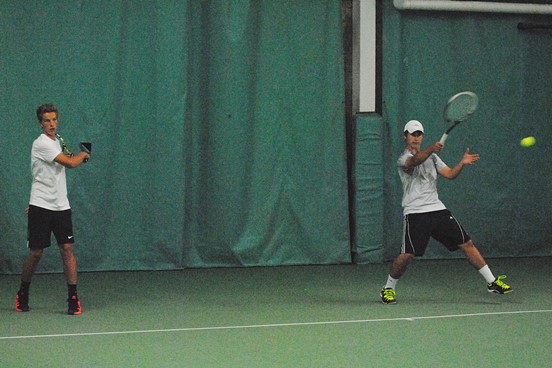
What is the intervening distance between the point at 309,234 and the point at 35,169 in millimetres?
4087

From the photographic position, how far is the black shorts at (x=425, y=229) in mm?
8414

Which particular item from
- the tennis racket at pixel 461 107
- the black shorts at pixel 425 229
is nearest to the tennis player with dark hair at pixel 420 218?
the black shorts at pixel 425 229

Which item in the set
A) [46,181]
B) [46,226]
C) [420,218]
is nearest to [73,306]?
[46,226]

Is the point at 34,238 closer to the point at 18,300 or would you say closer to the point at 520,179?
the point at 18,300

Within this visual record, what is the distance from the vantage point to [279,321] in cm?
758

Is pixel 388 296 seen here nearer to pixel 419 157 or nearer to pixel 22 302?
pixel 419 157

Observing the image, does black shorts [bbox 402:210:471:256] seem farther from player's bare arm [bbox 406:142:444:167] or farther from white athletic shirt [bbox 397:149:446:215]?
player's bare arm [bbox 406:142:444:167]

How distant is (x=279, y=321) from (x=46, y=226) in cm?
195

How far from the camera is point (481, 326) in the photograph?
24.1 feet

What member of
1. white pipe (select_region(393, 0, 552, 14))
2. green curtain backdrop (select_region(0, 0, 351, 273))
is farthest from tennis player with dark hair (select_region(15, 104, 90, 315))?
white pipe (select_region(393, 0, 552, 14))

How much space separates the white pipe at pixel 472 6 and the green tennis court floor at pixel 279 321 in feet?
9.61

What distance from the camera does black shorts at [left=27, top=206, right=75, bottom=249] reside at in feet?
25.8

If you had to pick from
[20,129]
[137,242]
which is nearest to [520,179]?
[137,242]

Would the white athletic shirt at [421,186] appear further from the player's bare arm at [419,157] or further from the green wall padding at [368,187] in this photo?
the green wall padding at [368,187]
